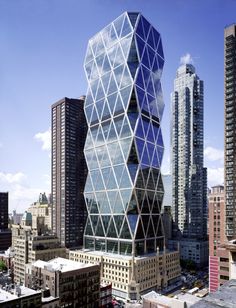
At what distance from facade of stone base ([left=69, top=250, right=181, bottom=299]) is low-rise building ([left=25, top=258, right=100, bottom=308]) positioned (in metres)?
23.4

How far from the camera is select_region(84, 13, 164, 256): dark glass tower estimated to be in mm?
112375

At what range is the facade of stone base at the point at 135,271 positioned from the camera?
94938 millimetres

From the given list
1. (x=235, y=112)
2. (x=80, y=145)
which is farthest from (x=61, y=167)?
(x=235, y=112)

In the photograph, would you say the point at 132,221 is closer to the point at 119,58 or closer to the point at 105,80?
the point at 105,80

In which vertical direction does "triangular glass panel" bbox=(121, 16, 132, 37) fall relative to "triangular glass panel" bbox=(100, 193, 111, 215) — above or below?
above

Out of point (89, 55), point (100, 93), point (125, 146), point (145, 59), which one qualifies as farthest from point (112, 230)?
point (89, 55)

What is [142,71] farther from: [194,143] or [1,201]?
[1,201]

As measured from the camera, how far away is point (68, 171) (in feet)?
516

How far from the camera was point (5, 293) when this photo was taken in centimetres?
5662

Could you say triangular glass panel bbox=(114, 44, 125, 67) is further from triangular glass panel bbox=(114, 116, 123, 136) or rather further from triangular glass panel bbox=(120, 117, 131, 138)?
triangular glass panel bbox=(120, 117, 131, 138)

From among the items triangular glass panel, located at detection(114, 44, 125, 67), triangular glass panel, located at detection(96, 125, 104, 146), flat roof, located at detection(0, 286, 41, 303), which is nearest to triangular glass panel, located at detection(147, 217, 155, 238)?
triangular glass panel, located at detection(96, 125, 104, 146)

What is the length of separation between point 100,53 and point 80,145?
50.8 metres

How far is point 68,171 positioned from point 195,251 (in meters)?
75.1

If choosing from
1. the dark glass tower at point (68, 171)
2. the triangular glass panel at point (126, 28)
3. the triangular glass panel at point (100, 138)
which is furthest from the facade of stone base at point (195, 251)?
the triangular glass panel at point (126, 28)
